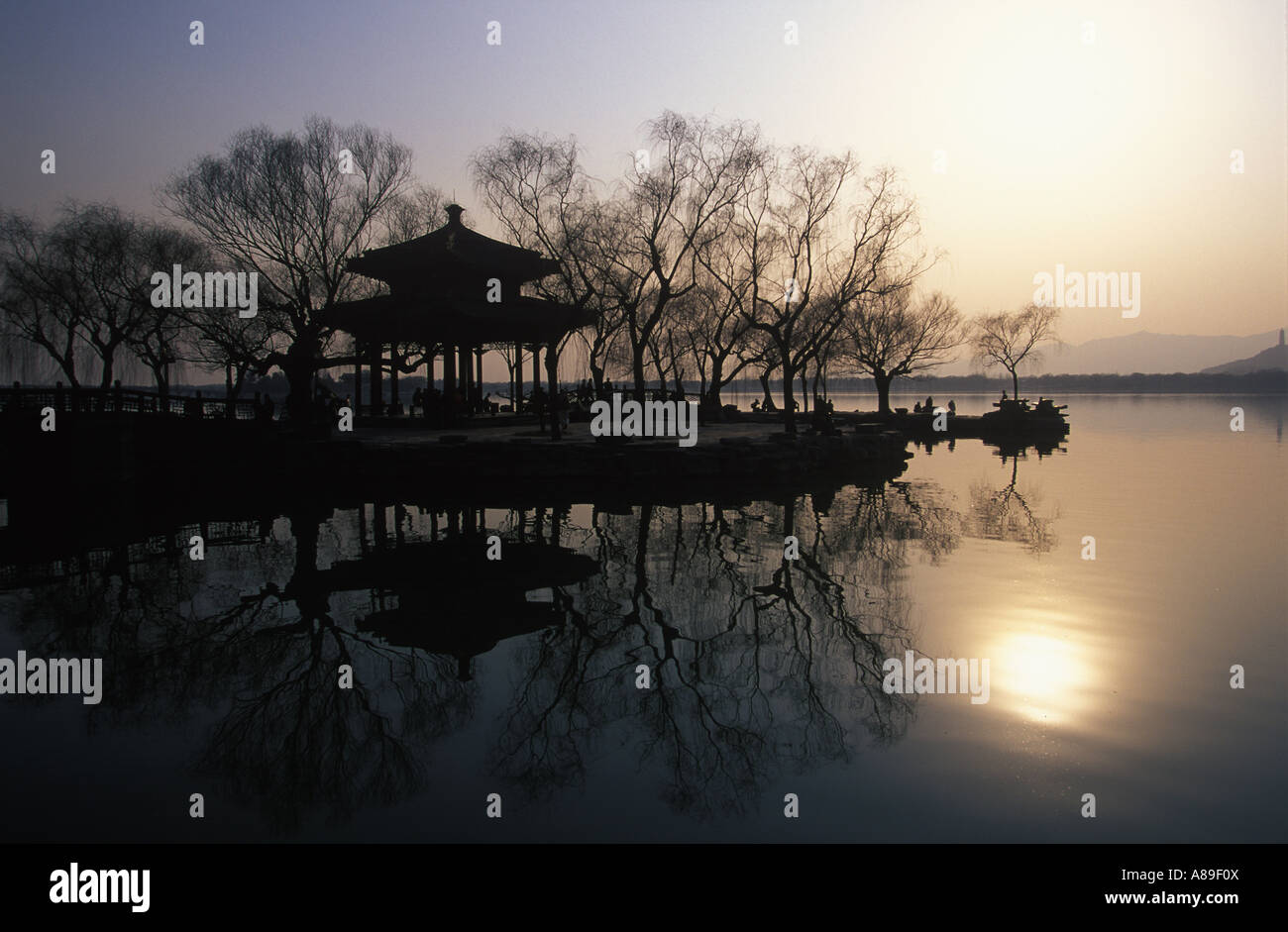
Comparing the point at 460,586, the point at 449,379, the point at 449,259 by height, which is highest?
the point at 449,259

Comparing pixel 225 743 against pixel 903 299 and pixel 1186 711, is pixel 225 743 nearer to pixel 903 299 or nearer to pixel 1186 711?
pixel 1186 711

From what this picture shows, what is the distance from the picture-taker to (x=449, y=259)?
31547 millimetres

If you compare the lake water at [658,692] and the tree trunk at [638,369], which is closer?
the lake water at [658,692]

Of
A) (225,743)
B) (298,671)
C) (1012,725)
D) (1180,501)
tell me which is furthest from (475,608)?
(1180,501)

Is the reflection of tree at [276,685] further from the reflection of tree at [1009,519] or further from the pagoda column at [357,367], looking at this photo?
the pagoda column at [357,367]

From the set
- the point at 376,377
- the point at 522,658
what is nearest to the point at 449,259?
the point at 376,377

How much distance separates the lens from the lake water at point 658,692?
5.36 m

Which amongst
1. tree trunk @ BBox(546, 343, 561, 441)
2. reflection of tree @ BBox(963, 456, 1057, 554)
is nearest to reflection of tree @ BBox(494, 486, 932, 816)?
reflection of tree @ BBox(963, 456, 1057, 554)

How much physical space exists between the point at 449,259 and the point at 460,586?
22978 millimetres

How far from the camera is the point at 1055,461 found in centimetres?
3109

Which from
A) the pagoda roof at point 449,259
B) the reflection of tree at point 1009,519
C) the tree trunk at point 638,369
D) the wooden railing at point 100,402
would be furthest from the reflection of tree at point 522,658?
the pagoda roof at point 449,259

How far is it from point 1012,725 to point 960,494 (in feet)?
54.7

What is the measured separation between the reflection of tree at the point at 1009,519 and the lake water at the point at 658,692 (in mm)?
243

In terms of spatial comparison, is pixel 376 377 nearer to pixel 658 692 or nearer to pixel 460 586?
pixel 460 586
